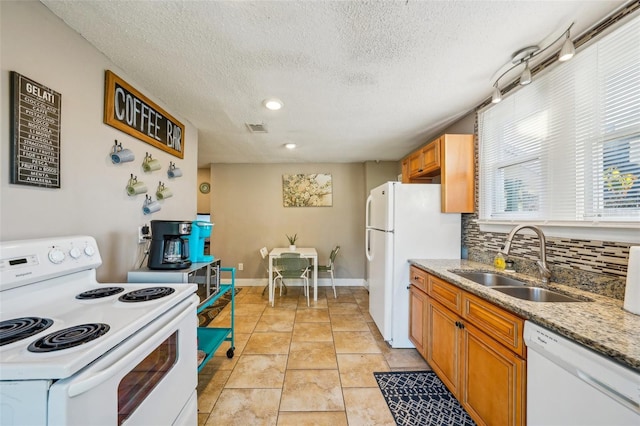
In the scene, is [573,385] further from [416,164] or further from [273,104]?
[273,104]

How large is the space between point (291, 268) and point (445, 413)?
7.73 feet

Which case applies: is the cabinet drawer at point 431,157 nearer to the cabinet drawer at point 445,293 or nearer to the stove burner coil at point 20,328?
the cabinet drawer at point 445,293

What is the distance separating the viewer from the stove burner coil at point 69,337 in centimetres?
66

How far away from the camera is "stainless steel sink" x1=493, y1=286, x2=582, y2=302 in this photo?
1.39 m

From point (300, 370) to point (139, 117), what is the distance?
93.1 inches

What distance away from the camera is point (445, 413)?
157cm

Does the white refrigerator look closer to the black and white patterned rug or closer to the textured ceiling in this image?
the black and white patterned rug

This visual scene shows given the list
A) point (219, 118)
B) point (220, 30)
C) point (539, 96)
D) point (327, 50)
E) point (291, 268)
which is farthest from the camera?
point (291, 268)

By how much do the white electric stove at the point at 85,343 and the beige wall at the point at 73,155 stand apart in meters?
0.21

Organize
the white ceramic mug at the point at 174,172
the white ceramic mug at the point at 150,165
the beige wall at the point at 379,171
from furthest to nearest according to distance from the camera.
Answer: the beige wall at the point at 379,171
the white ceramic mug at the point at 174,172
the white ceramic mug at the point at 150,165

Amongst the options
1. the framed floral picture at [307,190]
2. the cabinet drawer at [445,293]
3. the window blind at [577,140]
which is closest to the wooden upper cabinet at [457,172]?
the window blind at [577,140]

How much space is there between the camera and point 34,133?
3.62ft

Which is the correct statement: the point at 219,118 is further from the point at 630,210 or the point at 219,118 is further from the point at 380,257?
the point at 630,210

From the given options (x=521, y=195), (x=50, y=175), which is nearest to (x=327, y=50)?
(x=50, y=175)
